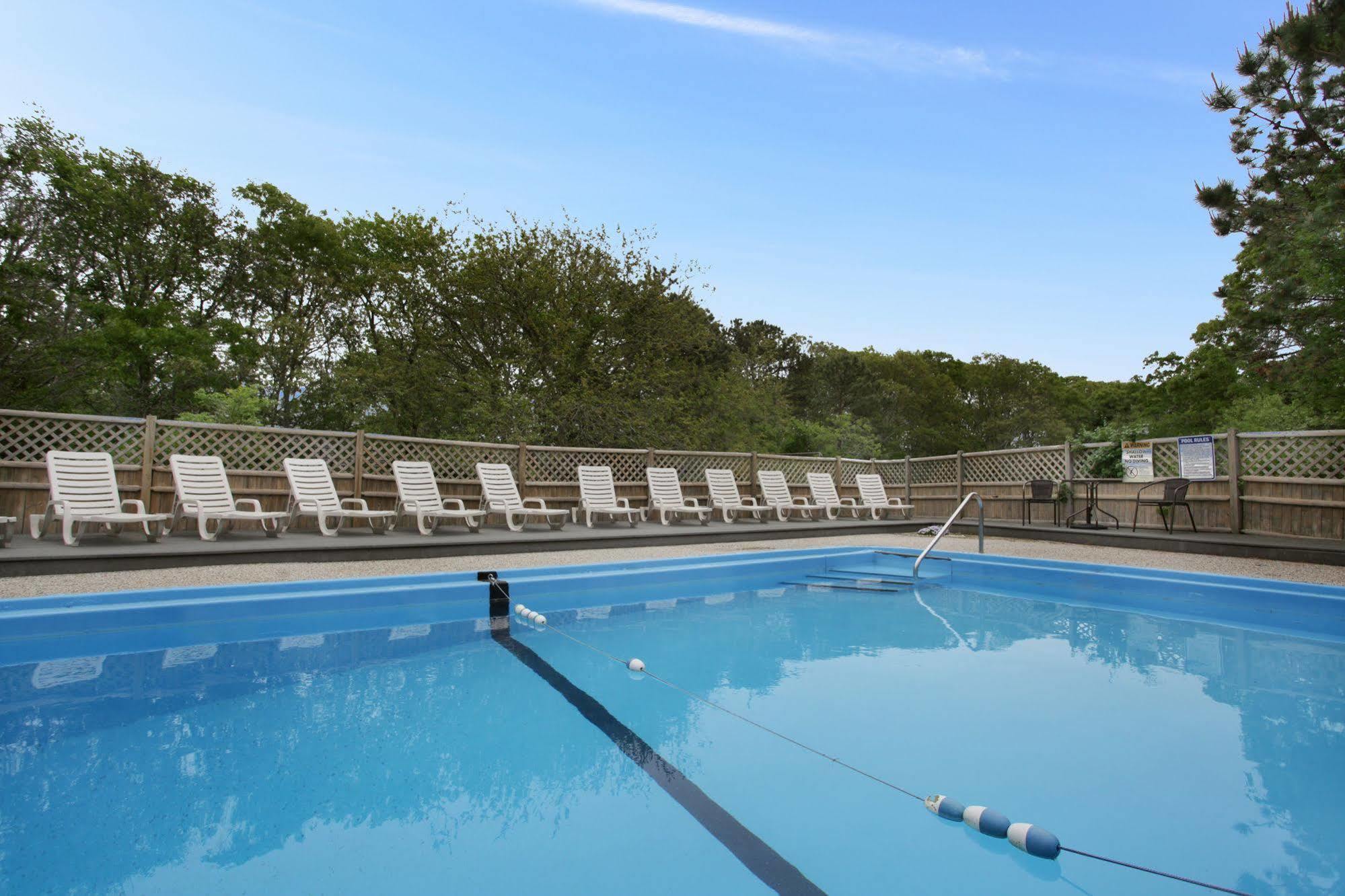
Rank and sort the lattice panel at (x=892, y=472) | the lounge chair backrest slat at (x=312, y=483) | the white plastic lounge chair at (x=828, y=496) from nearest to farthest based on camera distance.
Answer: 1. the lounge chair backrest slat at (x=312, y=483)
2. the white plastic lounge chair at (x=828, y=496)
3. the lattice panel at (x=892, y=472)

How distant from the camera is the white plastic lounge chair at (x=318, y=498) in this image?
711 centimetres

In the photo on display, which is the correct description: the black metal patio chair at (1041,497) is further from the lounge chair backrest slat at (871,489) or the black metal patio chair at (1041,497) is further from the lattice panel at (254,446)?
the lattice panel at (254,446)

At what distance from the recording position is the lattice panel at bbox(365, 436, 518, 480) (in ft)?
27.6

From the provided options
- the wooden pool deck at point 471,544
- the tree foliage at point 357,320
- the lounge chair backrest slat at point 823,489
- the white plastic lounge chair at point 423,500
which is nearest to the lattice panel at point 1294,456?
the wooden pool deck at point 471,544

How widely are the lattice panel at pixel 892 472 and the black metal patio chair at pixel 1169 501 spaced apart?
4460 millimetres

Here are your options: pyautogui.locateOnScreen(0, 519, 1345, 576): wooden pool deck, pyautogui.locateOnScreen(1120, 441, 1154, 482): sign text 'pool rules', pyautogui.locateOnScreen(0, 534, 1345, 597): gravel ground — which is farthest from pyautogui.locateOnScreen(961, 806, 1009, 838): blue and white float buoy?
pyautogui.locateOnScreen(1120, 441, 1154, 482): sign text 'pool rules'

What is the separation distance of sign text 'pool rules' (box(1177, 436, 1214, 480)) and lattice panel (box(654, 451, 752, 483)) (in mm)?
5658

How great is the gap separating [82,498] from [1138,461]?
11305 millimetres

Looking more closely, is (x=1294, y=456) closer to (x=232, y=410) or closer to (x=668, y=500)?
(x=668, y=500)

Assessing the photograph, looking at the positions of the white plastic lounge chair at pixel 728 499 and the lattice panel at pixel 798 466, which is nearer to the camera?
the white plastic lounge chair at pixel 728 499

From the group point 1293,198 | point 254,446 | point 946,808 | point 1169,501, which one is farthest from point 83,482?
point 1293,198

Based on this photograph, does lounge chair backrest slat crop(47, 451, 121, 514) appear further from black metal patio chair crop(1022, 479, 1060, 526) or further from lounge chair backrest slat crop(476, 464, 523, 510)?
black metal patio chair crop(1022, 479, 1060, 526)

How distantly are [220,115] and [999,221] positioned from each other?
15.1 m

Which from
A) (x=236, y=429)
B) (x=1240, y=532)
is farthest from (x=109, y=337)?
(x=1240, y=532)
